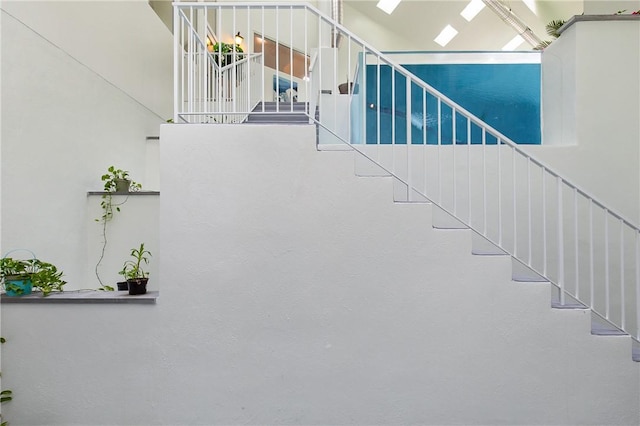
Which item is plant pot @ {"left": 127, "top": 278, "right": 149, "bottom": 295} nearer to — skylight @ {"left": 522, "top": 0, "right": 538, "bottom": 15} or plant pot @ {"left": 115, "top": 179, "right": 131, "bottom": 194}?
plant pot @ {"left": 115, "top": 179, "right": 131, "bottom": 194}

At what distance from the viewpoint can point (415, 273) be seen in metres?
2.82

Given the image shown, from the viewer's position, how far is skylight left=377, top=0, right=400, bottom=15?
A: 8852 mm

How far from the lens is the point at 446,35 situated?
9.33 m

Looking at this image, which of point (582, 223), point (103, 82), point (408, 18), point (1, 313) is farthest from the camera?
point (408, 18)

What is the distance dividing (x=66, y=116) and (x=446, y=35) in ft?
26.4

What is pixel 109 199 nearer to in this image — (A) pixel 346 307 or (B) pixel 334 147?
(B) pixel 334 147

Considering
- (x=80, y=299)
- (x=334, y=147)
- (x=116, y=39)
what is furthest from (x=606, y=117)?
(x=116, y=39)

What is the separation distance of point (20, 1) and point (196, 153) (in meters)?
1.85

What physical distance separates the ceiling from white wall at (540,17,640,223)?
4.78 metres

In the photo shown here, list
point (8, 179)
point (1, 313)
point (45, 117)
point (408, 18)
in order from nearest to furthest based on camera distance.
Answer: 1. point (1, 313)
2. point (8, 179)
3. point (45, 117)
4. point (408, 18)

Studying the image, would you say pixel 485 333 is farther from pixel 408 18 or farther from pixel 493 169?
pixel 408 18

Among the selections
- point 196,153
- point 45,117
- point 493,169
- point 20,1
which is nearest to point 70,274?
point 45,117

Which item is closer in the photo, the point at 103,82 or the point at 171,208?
the point at 171,208

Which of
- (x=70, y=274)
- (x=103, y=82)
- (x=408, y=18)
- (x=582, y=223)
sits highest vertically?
(x=408, y=18)
